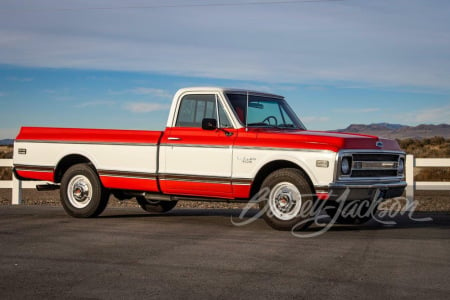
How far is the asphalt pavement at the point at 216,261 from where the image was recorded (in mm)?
5996

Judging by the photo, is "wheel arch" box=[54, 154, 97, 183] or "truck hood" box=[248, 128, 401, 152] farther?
"wheel arch" box=[54, 154, 97, 183]

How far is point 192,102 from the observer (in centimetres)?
1121

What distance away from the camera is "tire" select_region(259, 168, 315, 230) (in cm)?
973

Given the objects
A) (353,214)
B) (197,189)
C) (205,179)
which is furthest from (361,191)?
(197,189)

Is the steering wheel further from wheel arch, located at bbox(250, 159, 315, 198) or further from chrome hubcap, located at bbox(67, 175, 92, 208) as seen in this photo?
chrome hubcap, located at bbox(67, 175, 92, 208)

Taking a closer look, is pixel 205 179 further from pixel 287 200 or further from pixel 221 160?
pixel 287 200

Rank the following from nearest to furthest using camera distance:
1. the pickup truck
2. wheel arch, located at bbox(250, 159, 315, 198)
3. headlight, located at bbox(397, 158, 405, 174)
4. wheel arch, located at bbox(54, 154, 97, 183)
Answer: the pickup truck, wheel arch, located at bbox(250, 159, 315, 198), headlight, located at bbox(397, 158, 405, 174), wheel arch, located at bbox(54, 154, 97, 183)

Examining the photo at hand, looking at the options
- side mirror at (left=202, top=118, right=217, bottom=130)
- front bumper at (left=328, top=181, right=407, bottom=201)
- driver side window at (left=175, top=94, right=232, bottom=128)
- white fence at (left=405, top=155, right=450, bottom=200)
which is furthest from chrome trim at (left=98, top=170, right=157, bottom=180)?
white fence at (left=405, top=155, right=450, bottom=200)

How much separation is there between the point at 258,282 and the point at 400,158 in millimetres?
5230

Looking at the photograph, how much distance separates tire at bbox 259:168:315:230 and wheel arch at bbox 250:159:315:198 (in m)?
0.15

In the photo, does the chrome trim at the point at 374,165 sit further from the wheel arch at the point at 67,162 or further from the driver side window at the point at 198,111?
the wheel arch at the point at 67,162

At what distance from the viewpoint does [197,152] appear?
35.2 ft

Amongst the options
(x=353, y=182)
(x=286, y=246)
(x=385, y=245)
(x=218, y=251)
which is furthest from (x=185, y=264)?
(x=353, y=182)

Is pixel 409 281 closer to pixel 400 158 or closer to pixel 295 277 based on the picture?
pixel 295 277
